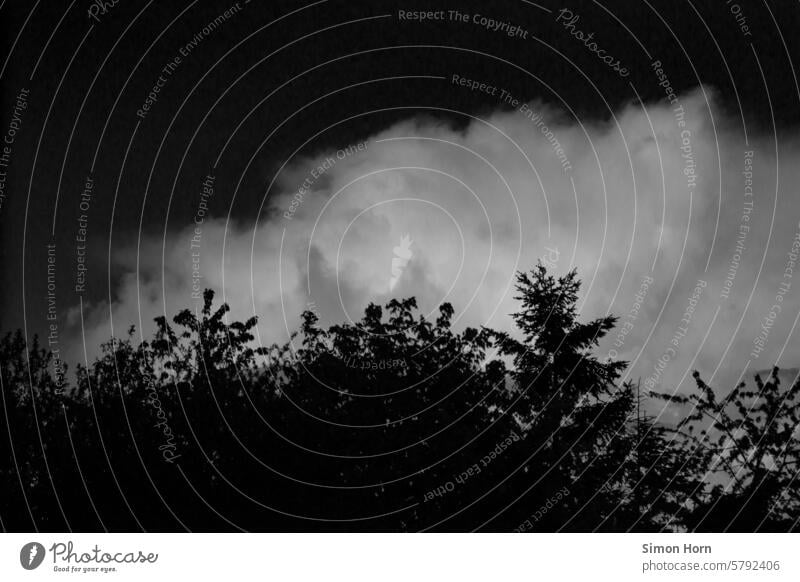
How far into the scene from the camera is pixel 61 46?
548cm

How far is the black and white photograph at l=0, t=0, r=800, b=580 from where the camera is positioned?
511 centimetres

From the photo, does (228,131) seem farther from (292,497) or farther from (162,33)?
(292,497)

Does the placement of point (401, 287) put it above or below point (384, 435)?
above

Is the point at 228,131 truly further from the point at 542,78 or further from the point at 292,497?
the point at 292,497

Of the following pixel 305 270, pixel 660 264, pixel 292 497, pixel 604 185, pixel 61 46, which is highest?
pixel 61 46

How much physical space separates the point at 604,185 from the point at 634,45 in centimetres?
125

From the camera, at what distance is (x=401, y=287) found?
5.43 meters

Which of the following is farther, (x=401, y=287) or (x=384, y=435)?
(x=401, y=287)

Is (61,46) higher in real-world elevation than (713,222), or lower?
higher

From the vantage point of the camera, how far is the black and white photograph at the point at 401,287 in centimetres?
511

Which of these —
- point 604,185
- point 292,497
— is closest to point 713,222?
point 604,185
